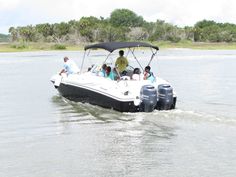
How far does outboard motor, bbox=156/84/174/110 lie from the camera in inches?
634

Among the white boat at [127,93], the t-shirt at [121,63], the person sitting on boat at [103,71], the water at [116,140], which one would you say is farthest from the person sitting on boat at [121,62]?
the water at [116,140]

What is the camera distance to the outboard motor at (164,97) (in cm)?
1609

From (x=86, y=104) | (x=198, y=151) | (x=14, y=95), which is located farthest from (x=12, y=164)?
(x=14, y=95)

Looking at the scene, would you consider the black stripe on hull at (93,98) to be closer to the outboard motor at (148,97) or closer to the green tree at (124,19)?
the outboard motor at (148,97)

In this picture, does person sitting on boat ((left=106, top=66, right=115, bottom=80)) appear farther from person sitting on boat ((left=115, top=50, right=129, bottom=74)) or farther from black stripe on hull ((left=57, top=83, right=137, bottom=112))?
person sitting on boat ((left=115, top=50, right=129, bottom=74))

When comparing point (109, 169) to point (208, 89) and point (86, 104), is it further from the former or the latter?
point (208, 89)

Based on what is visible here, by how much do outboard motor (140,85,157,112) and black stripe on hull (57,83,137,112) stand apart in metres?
0.35

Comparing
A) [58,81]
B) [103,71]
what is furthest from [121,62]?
[58,81]

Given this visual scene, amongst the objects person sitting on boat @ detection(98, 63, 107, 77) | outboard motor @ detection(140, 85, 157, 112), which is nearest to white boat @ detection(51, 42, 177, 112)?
outboard motor @ detection(140, 85, 157, 112)

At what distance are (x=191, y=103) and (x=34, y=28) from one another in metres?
108

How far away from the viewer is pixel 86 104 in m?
18.4

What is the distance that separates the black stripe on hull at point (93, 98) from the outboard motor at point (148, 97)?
0.35 m

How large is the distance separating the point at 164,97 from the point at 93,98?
276cm

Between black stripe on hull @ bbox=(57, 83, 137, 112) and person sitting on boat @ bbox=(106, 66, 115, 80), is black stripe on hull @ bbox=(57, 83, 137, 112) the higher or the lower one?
the lower one
